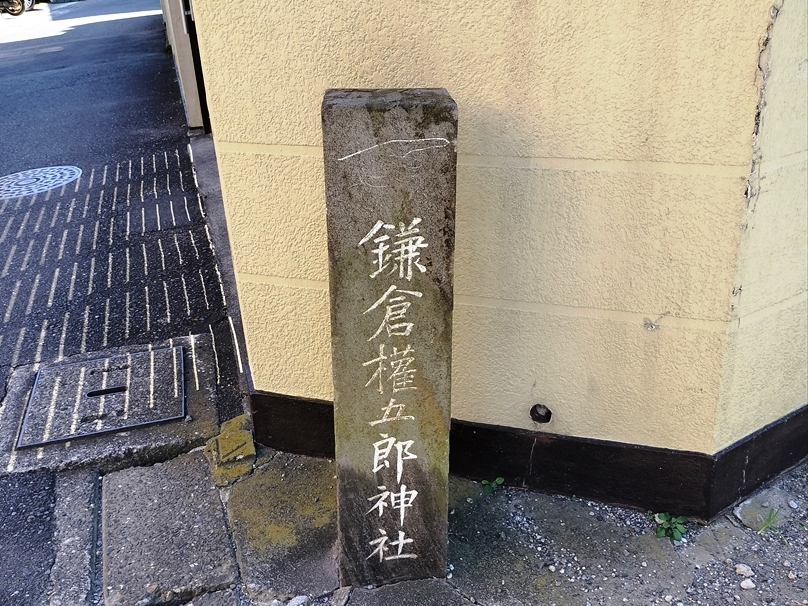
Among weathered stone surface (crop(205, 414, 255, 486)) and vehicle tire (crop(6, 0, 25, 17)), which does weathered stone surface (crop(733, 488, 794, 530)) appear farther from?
vehicle tire (crop(6, 0, 25, 17))

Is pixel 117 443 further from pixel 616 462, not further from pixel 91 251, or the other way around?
pixel 91 251

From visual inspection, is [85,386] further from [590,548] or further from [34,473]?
[590,548]

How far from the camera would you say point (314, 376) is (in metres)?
2.93

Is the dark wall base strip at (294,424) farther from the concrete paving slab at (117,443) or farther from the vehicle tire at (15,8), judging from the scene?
the vehicle tire at (15,8)

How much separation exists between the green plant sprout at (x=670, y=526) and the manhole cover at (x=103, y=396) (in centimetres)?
230

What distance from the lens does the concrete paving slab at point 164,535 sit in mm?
2496

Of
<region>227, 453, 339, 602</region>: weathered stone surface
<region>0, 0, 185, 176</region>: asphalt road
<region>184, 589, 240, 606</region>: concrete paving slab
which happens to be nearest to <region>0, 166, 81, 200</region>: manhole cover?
<region>0, 0, 185, 176</region>: asphalt road

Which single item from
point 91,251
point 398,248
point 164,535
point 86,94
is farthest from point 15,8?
point 398,248

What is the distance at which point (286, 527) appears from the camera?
108 inches

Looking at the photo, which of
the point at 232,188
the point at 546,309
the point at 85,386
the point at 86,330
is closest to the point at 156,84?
the point at 86,330

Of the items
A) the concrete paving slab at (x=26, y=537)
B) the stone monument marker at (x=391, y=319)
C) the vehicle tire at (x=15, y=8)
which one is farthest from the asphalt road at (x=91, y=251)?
the vehicle tire at (x=15, y=8)

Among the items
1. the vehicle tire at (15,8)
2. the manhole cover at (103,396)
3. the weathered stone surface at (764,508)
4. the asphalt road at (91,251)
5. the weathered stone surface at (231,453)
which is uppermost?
the vehicle tire at (15,8)

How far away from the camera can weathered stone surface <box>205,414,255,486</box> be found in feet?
9.95

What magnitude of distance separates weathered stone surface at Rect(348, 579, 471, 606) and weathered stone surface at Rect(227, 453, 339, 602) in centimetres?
13
